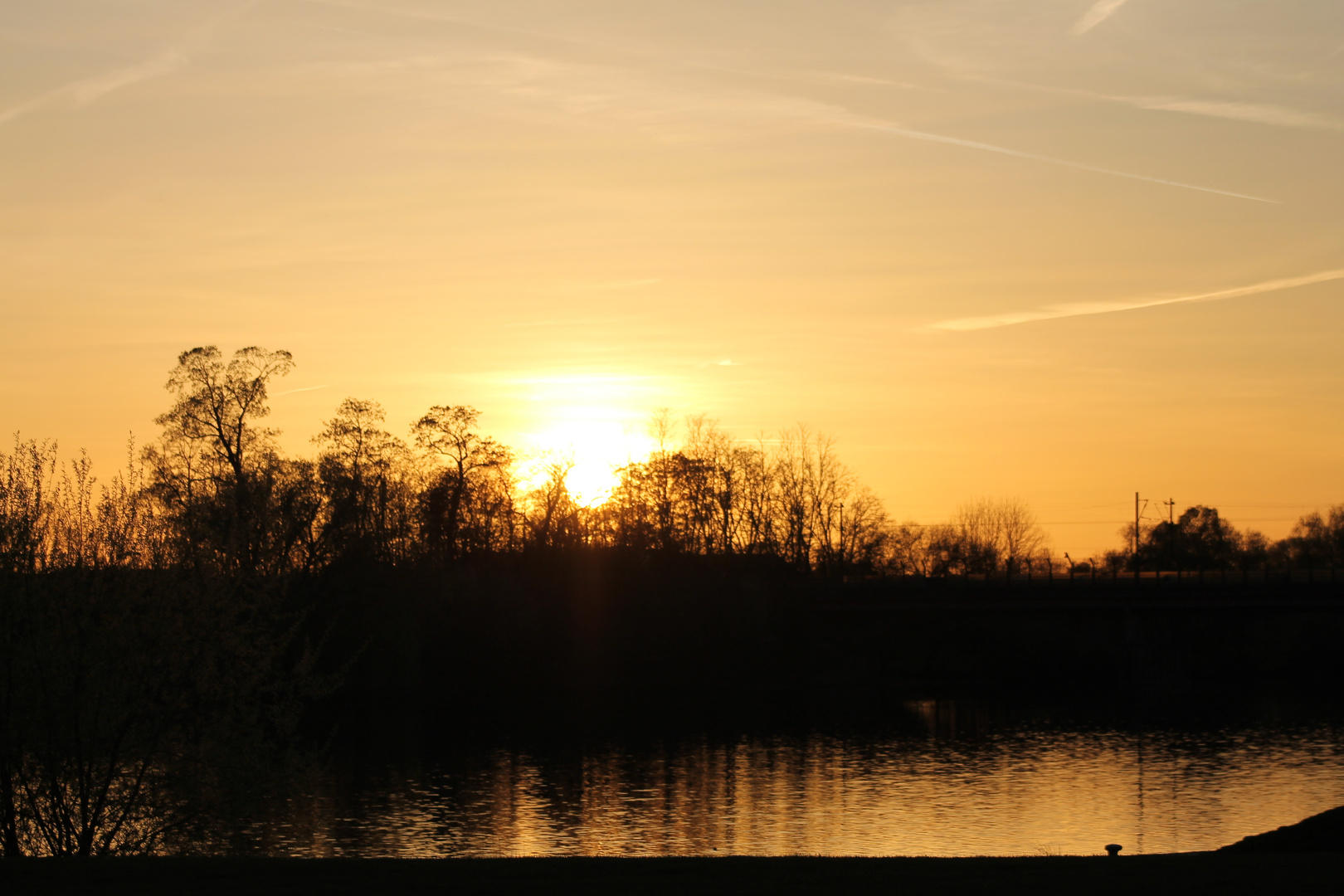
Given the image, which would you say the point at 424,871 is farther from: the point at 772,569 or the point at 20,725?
the point at 772,569

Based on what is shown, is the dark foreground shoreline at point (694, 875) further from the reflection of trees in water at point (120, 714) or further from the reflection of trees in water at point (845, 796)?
the reflection of trees in water at point (845, 796)

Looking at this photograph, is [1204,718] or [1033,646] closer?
[1204,718]

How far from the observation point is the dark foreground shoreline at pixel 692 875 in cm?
1755

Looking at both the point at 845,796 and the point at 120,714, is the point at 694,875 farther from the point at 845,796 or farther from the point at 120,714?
the point at 845,796

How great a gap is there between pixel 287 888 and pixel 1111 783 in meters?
37.3

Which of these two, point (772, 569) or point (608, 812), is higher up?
point (772, 569)

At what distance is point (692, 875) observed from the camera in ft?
61.5

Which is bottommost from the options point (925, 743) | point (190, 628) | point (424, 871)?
point (925, 743)

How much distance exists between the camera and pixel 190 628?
Result: 2722cm

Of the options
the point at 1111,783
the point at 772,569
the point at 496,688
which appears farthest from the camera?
the point at 772,569

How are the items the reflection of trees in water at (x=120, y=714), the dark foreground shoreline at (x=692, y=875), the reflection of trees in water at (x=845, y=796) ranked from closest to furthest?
the dark foreground shoreline at (x=692, y=875), the reflection of trees in water at (x=120, y=714), the reflection of trees in water at (x=845, y=796)

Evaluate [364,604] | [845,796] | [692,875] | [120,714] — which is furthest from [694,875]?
[364,604]

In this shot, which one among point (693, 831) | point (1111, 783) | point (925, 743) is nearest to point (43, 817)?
point (693, 831)

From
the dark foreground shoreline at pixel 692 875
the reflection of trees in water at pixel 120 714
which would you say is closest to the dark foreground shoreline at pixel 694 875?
the dark foreground shoreline at pixel 692 875
